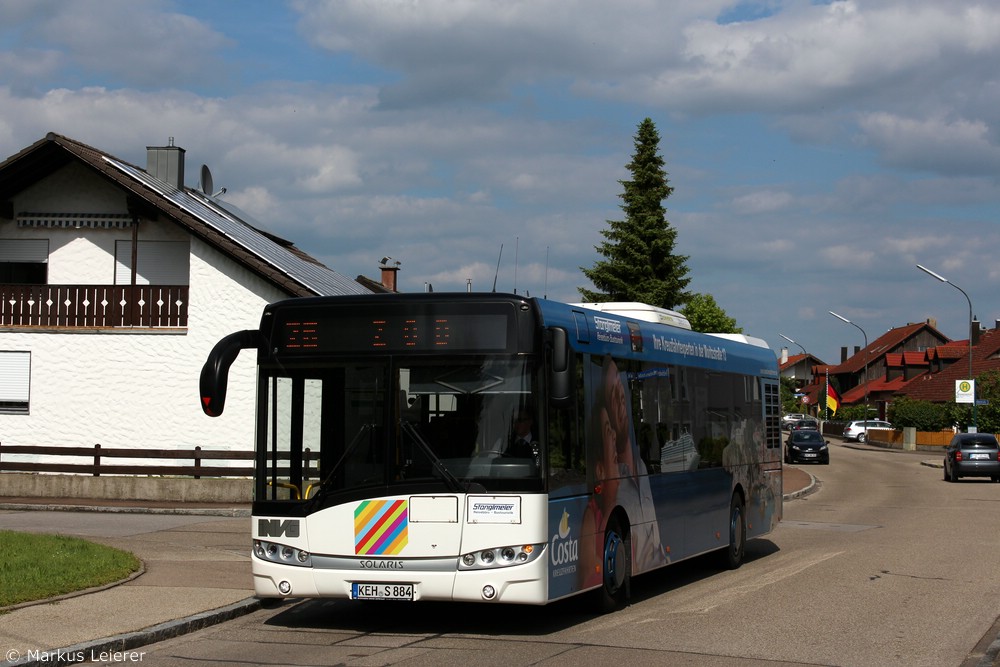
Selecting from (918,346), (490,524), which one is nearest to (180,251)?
(490,524)

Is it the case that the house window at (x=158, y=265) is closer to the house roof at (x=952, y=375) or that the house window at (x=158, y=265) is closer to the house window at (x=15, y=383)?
the house window at (x=15, y=383)

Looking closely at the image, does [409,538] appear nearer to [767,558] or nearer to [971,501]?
[767,558]

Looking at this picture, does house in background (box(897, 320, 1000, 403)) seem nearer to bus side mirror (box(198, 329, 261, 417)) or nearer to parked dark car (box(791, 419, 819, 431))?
parked dark car (box(791, 419, 819, 431))

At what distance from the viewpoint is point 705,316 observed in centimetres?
6172

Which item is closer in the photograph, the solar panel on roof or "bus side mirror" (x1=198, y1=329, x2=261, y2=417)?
"bus side mirror" (x1=198, y1=329, x2=261, y2=417)

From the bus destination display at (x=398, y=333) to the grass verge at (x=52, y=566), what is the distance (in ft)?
10.5

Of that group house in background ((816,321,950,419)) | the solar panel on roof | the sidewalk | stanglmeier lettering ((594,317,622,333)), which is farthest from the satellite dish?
house in background ((816,321,950,419))

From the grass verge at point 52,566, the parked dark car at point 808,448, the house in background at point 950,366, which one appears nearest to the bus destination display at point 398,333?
the grass verge at point 52,566

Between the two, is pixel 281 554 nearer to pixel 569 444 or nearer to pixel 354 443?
pixel 354 443

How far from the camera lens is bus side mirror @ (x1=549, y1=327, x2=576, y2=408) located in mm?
9672

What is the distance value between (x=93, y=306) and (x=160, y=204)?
3.04 metres

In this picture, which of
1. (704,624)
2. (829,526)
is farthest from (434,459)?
(829,526)

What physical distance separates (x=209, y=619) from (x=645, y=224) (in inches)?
2053

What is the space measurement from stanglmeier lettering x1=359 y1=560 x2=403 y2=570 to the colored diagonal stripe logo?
59 mm
